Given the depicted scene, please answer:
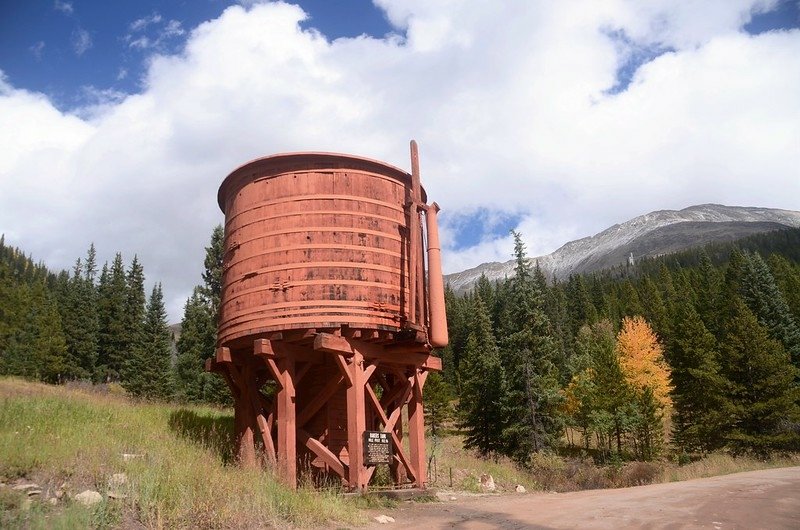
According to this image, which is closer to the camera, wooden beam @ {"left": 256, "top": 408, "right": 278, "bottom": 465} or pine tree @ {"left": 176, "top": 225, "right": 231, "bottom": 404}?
wooden beam @ {"left": 256, "top": 408, "right": 278, "bottom": 465}

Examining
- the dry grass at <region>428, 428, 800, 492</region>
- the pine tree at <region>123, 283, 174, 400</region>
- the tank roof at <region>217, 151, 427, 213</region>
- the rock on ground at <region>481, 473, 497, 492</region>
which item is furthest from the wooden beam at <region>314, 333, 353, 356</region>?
the pine tree at <region>123, 283, 174, 400</region>

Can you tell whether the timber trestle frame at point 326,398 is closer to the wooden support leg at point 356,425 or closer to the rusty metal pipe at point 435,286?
the wooden support leg at point 356,425

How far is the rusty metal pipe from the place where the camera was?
43.4 ft

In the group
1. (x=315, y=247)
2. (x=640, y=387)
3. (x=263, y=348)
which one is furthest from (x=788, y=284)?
(x=263, y=348)

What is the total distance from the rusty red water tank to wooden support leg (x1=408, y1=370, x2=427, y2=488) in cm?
249

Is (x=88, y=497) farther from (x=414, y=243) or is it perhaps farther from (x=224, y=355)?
(x=414, y=243)

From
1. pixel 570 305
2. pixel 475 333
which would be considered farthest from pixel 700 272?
pixel 475 333

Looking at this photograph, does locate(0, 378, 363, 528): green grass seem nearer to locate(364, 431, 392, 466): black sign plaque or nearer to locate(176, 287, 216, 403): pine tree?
locate(364, 431, 392, 466): black sign plaque

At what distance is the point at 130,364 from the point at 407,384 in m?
45.1

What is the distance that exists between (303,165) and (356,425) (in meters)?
5.88

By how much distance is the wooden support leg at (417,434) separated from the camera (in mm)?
13889

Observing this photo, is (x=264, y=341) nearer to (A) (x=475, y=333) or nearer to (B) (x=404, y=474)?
(B) (x=404, y=474)

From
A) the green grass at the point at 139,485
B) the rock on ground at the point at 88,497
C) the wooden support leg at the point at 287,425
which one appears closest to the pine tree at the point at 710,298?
the wooden support leg at the point at 287,425

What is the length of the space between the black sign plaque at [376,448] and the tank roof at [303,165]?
19.6 feet
